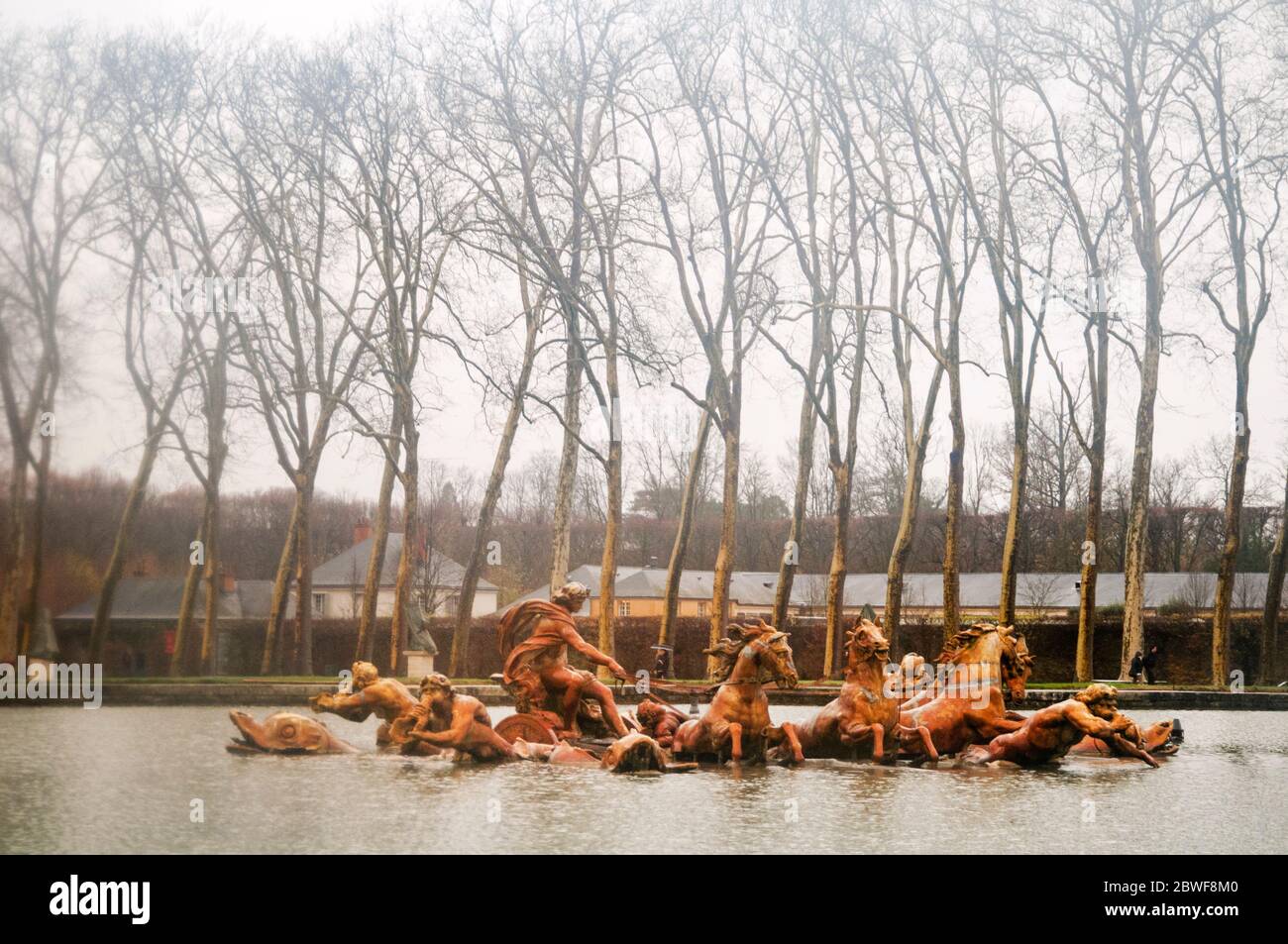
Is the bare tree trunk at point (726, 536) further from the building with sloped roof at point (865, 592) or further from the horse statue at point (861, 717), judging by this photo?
the horse statue at point (861, 717)

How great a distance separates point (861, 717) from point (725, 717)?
0.83 m

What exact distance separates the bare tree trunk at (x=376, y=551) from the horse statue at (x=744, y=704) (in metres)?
3.56

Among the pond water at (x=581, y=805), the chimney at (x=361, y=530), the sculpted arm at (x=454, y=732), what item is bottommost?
the pond water at (x=581, y=805)

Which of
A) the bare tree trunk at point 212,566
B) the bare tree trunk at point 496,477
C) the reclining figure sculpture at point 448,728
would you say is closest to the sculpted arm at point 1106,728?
the reclining figure sculpture at point 448,728

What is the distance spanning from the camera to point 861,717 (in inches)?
309

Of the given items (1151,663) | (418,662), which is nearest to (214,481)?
(418,662)

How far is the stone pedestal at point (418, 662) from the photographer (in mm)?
10477

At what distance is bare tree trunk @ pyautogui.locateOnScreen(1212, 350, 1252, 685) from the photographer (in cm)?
1053

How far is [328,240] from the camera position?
1062 cm

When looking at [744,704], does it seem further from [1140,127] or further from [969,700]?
[1140,127]

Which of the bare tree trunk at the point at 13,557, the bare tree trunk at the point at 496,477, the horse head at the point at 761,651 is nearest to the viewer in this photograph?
the horse head at the point at 761,651
